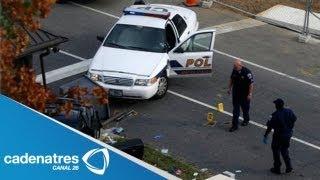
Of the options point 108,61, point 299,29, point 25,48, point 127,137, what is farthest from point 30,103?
point 299,29

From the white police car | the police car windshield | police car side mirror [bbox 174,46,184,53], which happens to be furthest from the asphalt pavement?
the police car windshield

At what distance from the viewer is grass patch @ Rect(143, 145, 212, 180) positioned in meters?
12.3

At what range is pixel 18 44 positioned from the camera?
739cm

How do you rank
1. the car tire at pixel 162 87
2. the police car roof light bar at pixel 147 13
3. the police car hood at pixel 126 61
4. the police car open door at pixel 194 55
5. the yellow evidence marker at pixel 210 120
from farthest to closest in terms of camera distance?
the police car roof light bar at pixel 147 13, the police car open door at pixel 194 55, the car tire at pixel 162 87, the police car hood at pixel 126 61, the yellow evidence marker at pixel 210 120

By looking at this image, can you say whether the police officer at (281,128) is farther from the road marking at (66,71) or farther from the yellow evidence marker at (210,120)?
the road marking at (66,71)

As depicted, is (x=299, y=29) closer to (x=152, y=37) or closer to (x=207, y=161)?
(x=152, y=37)

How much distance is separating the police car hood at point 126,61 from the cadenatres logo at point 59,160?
26.6ft

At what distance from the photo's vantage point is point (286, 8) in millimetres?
23594

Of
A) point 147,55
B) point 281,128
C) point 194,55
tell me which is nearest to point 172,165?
point 281,128

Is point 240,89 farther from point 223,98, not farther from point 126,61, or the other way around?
point 126,61

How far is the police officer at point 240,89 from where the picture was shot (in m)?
13.6

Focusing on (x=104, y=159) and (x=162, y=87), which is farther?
(x=162, y=87)

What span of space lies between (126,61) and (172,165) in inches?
139

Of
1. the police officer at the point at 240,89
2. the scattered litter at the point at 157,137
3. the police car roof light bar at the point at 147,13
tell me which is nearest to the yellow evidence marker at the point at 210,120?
the police officer at the point at 240,89
